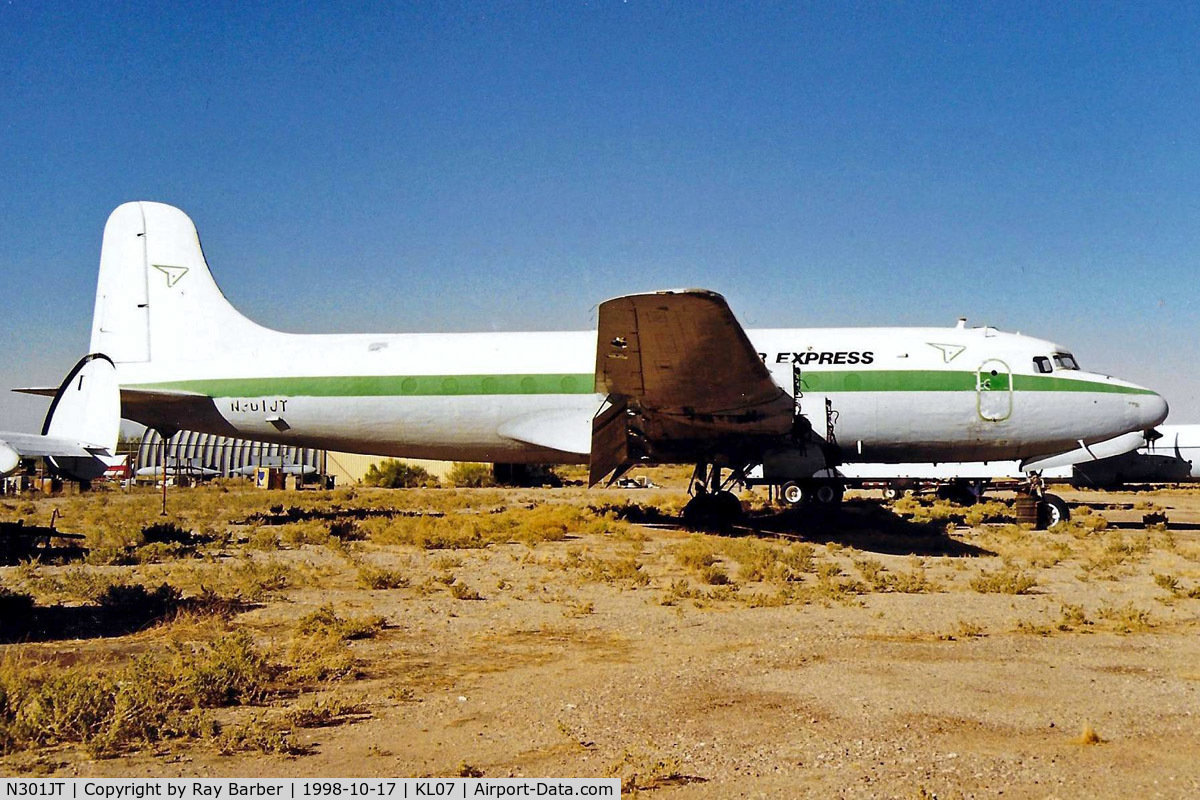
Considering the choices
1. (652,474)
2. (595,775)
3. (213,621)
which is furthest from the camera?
(652,474)

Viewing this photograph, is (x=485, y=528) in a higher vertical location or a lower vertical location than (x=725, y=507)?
lower

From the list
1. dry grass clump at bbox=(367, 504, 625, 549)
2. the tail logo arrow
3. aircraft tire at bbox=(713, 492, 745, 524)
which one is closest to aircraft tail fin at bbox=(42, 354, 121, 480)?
dry grass clump at bbox=(367, 504, 625, 549)

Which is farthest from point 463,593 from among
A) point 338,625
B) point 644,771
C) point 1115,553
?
point 1115,553

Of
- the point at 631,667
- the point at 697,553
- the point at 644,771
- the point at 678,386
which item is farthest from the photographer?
the point at 678,386

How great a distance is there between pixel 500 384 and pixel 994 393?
9803 millimetres

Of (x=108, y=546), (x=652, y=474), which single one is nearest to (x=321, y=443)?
(x=108, y=546)

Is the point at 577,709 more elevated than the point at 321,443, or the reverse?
the point at 321,443

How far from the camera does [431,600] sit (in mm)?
10773

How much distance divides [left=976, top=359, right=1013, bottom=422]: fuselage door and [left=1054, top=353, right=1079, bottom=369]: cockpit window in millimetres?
1256

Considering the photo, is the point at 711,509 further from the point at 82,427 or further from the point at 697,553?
the point at 82,427

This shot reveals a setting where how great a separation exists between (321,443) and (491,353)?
4.00 m

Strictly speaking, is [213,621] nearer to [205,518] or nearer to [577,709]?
[577,709]

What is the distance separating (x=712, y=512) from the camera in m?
18.4
